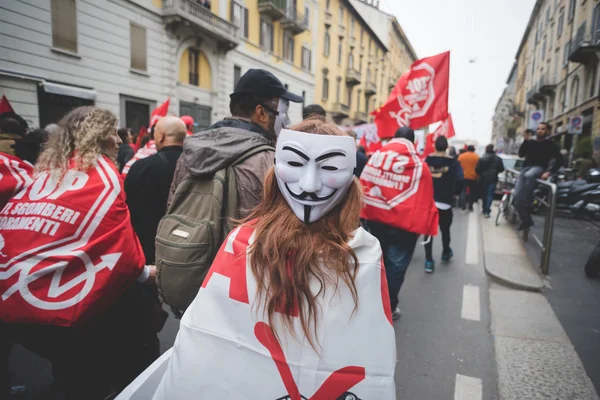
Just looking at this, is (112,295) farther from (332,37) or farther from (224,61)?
(332,37)

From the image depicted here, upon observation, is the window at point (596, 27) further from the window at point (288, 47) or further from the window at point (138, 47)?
the window at point (138, 47)

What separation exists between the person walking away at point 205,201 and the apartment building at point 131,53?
1200cm

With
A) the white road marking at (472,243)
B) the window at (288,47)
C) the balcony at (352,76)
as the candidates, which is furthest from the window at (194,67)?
the balcony at (352,76)

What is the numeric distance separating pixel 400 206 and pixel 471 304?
160 centimetres

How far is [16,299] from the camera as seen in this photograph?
1697mm

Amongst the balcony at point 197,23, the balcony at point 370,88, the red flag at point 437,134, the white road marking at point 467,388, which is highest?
the balcony at point 370,88

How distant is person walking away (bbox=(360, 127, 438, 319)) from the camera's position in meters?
3.61

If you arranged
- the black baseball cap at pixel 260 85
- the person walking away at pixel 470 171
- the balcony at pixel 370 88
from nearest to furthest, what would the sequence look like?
the black baseball cap at pixel 260 85
the person walking away at pixel 470 171
the balcony at pixel 370 88

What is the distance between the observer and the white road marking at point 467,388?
2615mm

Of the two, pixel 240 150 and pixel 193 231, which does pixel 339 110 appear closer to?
pixel 240 150

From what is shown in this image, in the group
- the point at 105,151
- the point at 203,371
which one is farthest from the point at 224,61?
the point at 203,371

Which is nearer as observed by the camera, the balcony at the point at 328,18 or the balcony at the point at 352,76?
the balcony at the point at 328,18

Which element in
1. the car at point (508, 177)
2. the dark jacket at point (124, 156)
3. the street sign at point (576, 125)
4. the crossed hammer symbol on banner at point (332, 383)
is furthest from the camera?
the street sign at point (576, 125)

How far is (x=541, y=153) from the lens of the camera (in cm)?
686
